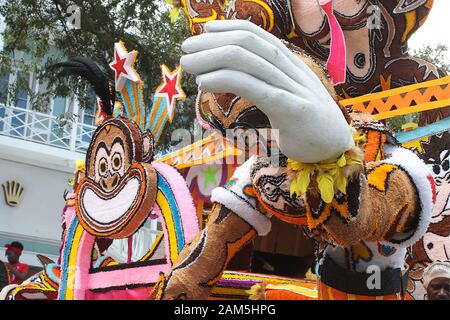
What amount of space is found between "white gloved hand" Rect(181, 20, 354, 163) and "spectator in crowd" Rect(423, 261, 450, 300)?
1.12 meters

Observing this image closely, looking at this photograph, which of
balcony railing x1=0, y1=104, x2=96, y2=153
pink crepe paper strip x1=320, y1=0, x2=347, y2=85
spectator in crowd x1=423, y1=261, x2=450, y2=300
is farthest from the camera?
balcony railing x1=0, y1=104, x2=96, y2=153

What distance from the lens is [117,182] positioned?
123 inches

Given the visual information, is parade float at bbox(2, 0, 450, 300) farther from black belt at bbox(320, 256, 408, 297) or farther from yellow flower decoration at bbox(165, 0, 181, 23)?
yellow flower decoration at bbox(165, 0, 181, 23)

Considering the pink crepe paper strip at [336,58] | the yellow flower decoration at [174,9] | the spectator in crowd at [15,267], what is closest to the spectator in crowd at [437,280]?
the pink crepe paper strip at [336,58]

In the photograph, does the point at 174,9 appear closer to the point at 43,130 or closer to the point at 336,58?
the point at 336,58

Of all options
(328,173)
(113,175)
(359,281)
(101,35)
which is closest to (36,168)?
(101,35)

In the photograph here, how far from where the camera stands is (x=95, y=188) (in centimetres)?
323

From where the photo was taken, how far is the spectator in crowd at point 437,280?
2.37 meters

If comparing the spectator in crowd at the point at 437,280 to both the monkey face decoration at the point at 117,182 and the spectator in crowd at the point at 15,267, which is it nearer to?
the monkey face decoration at the point at 117,182

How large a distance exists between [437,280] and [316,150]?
3.93ft

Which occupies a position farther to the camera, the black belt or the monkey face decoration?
the monkey face decoration

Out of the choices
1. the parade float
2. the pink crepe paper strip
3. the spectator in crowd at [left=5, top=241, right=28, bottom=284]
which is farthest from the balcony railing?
the pink crepe paper strip

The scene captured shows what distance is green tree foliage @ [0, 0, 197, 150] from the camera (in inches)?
263

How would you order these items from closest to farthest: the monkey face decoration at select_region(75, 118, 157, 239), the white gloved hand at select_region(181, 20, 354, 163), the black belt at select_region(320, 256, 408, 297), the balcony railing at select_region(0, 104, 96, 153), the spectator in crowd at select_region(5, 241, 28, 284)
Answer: the white gloved hand at select_region(181, 20, 354, 163) → the black belt at select_region(320, 256, 408, 297) → the monkey face decoration at select_region(75, 118, 157, 239) → the spectator in crowd at select_region(5, 241, 28, 284) → the balcony railing at select_region(0, 104, 96, 153)
